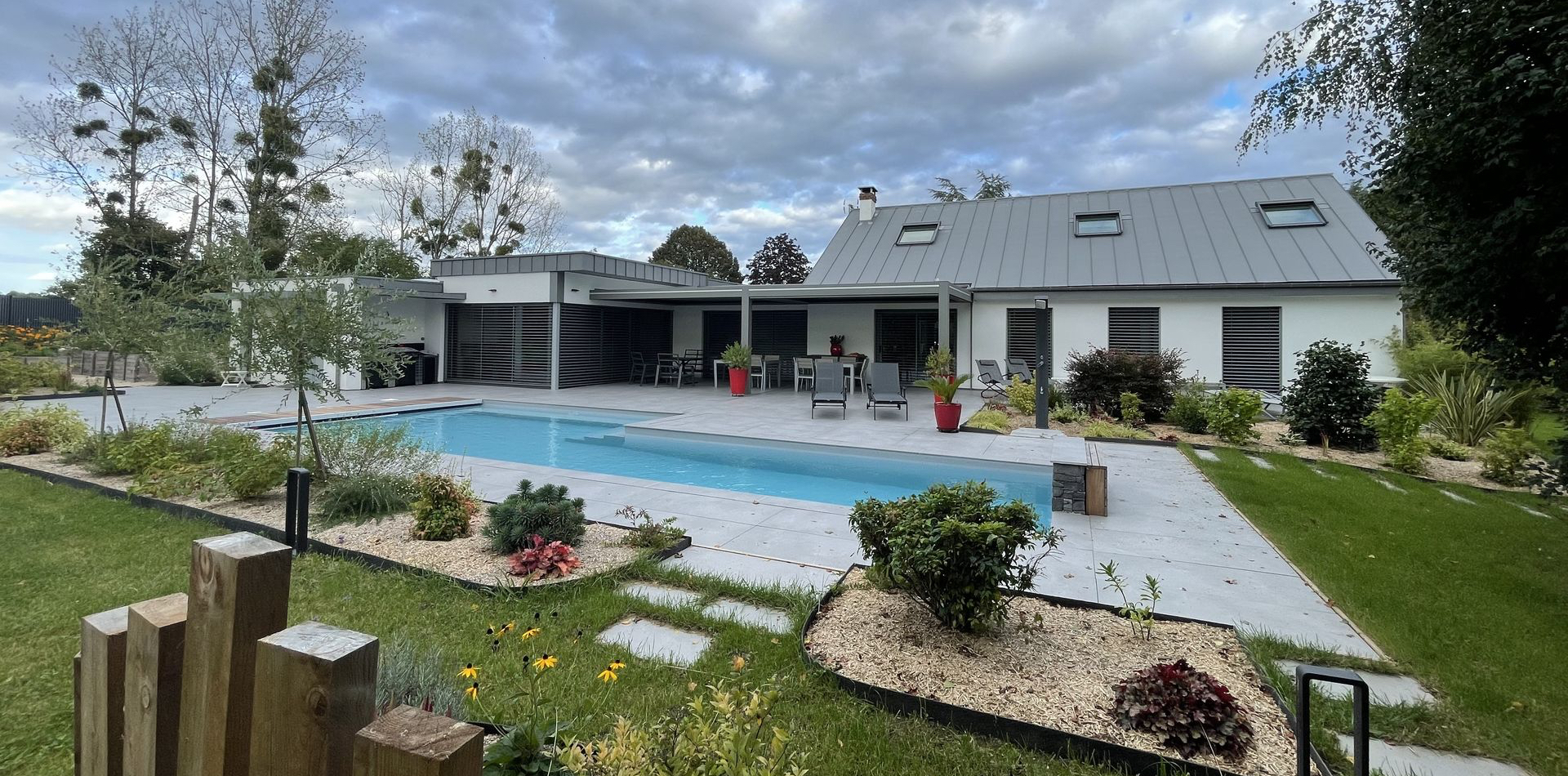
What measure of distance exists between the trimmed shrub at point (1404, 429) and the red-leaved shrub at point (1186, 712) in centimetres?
661

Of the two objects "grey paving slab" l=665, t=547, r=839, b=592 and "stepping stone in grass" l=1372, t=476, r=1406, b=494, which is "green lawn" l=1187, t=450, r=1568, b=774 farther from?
"grey paving slab" l=665, t=547, r=839, b=592

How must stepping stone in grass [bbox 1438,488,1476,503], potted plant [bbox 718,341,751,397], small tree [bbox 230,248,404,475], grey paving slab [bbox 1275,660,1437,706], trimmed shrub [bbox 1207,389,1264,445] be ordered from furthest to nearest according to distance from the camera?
potted plant [bbox 718,341,751,397] < trimmed shrub [bbox 1207,389,1264,445] < stepping stone in grass [bbox 1438,488,1476,503] < small tree [bbox 230,248,404,475] < grey paving slab [bbox 1275,660,1437,706]

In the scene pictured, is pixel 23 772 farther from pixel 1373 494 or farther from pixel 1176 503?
pixel 1373 494

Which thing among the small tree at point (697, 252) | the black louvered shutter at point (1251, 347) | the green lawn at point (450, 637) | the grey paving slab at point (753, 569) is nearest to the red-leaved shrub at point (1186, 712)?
the green lawn at point (450, 637)

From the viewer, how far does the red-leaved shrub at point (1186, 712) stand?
2.01m

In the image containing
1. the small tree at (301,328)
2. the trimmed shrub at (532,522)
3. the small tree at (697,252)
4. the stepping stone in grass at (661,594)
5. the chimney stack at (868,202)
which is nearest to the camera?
the stepping stone in grass at (661,594)

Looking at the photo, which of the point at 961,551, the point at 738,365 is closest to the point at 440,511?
the point at 961,551

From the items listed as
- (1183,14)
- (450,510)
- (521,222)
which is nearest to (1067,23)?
(1183,14)

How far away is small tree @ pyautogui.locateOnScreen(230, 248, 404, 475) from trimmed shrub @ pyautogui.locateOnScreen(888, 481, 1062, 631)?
406cm

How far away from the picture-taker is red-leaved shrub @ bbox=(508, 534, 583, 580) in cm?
349

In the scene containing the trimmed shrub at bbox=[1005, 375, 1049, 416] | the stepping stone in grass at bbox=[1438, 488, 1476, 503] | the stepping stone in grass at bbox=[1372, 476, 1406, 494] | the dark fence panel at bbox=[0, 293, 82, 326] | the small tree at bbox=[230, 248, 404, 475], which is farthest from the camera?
the dark fence panel at bbox=[0, 293, 82, 326]

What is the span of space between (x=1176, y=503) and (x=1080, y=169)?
19447 millimetres

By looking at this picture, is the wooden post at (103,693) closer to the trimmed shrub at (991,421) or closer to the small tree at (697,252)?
the trimmed shrub at (991,421)

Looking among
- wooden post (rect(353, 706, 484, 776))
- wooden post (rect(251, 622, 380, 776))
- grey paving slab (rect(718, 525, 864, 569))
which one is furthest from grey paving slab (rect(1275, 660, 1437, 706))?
wooden post (rect(251, 622, 380, 776))
